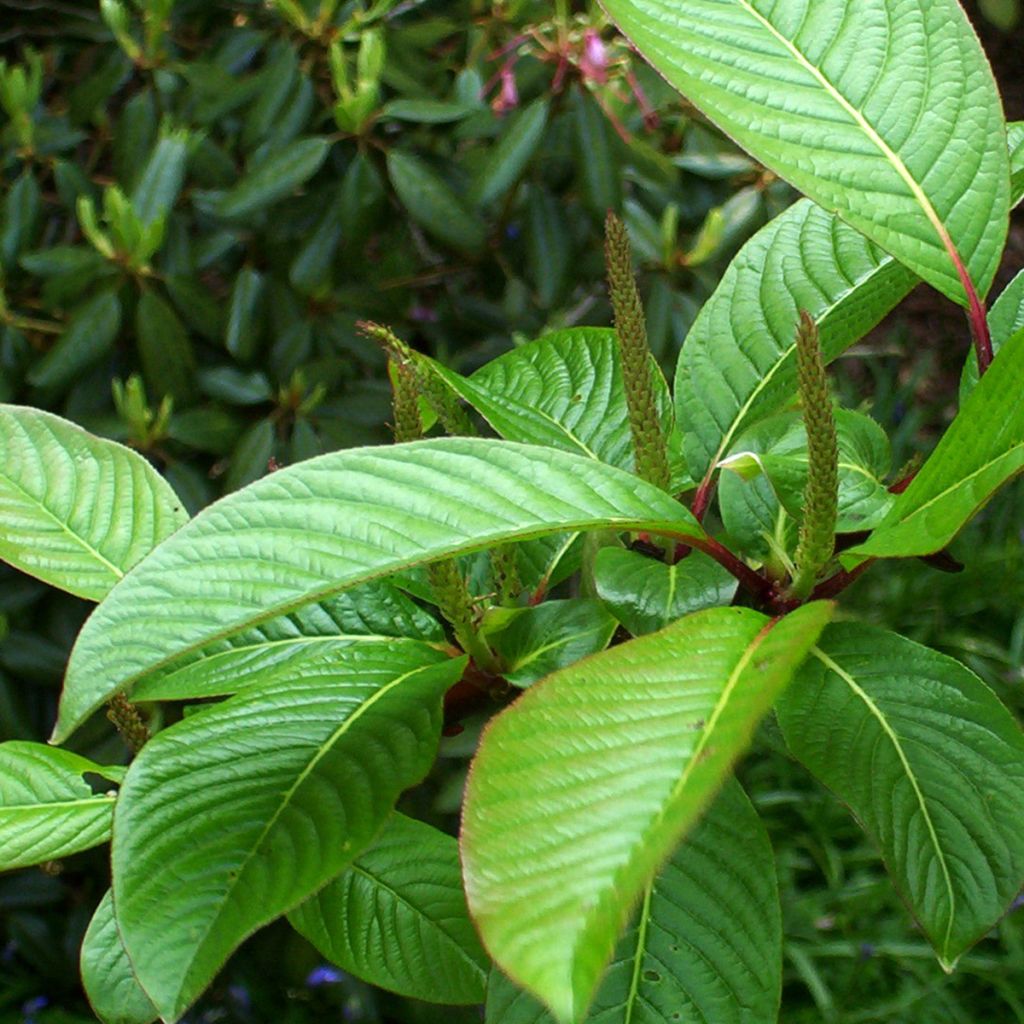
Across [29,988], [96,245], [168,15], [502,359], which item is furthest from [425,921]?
[29,988]

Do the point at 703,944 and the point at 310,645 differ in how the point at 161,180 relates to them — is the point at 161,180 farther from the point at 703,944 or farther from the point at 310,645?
the point at 703,944

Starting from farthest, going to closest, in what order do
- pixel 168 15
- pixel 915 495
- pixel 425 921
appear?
pixel 168 15, pixel 425 921, pixel 915 495

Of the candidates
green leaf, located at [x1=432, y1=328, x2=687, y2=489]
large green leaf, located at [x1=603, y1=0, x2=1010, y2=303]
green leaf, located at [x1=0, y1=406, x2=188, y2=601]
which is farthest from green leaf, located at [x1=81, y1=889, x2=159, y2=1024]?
large green leaf, located at [x1=603, y1=0, x2=1010, y2=303]

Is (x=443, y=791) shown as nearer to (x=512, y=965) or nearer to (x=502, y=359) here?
(x=502, y=359)

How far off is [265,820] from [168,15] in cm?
151

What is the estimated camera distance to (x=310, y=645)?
0.47m

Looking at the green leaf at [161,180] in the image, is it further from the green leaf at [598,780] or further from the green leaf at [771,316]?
the green leaf at [598,780]

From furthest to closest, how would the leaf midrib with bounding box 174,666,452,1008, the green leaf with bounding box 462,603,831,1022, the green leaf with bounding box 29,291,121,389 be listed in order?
the green leaf with bounding box 29,291,121,389
the leaf midrib with bounding box 174,666,452,1008
the green leaf with bounding box 462,603,831,1022

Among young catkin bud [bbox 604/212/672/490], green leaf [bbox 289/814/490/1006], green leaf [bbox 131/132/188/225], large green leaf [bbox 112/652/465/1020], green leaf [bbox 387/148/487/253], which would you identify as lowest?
green leaf [bbox 131/132/188/225]

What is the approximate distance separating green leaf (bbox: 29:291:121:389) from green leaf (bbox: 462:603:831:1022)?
1.32 m

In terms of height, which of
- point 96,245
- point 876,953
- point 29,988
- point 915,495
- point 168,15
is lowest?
point 29,988

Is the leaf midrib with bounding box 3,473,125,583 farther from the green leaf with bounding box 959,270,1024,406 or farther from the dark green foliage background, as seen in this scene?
the dark green foliage background

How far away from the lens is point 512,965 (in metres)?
0.26

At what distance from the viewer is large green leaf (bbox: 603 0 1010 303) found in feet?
1.49
